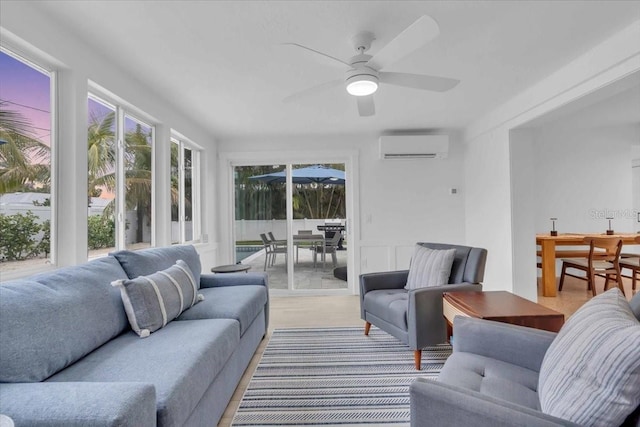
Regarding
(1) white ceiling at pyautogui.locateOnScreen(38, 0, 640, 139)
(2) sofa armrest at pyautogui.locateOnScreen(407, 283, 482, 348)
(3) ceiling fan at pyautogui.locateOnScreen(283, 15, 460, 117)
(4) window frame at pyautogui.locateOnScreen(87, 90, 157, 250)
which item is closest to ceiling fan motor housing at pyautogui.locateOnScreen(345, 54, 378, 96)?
(3) ceiling fan at pyautogui.locateOnScreen(283, 15, 460, 117)

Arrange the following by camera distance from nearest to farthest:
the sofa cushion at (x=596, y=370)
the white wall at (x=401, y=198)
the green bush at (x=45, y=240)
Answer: the sofa cushion at (x=596, y=370) < the green bush at (x=45, y=240) < the white wall at (x=401, y=198)

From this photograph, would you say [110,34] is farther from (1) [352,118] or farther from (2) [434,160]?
(2) [434,160]

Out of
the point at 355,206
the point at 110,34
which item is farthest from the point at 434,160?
the point at 110,34

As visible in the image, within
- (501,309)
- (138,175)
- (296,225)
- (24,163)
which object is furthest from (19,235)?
(296,225)

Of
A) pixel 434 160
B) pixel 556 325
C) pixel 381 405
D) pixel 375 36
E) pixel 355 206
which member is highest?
pixel 375 36

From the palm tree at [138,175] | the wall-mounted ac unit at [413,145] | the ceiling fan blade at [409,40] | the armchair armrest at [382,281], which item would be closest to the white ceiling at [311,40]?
the ceiling fan blade at [409,40]

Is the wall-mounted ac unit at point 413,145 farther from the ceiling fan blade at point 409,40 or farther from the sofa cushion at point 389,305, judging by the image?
the ceiling fan blade at point 409,40

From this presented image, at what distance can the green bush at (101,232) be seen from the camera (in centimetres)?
232

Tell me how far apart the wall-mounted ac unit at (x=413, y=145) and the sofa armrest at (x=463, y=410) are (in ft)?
11.6

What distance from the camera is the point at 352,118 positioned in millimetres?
3834

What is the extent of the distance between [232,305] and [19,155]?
5.00 feet

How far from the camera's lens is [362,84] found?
2.05 m

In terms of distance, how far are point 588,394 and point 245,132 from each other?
167 inches

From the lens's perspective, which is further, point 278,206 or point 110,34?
point 278,206
